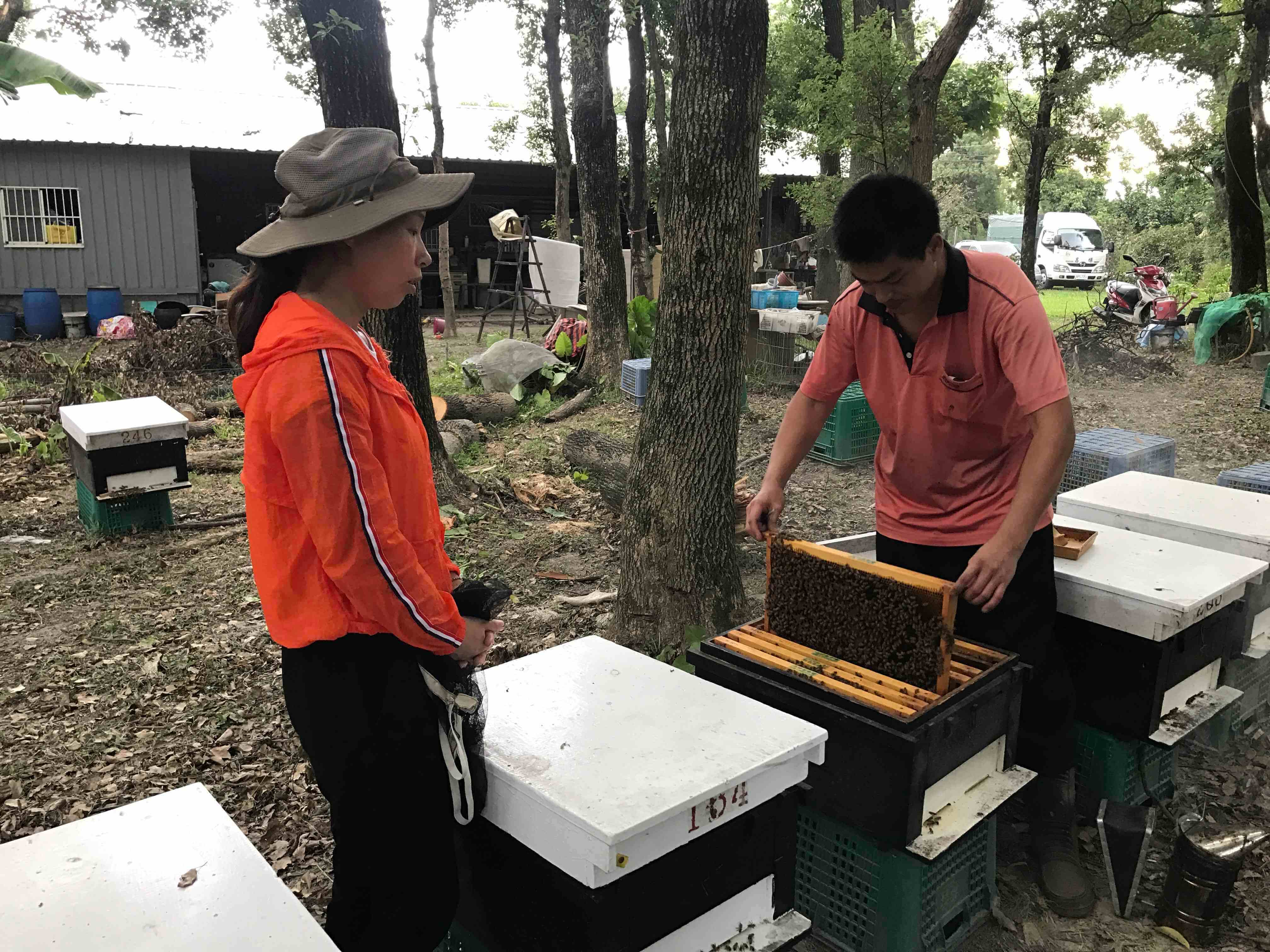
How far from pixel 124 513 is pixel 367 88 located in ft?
10.9

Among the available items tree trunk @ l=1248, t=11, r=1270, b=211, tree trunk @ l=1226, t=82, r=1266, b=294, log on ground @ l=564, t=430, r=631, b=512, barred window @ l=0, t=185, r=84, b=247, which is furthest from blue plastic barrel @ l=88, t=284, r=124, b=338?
tree trunk @ l=1226, t=82, r=1266, b=294

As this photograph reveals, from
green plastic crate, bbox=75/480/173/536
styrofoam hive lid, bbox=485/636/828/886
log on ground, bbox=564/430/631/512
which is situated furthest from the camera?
log on ground, bbox=564/430/631/512

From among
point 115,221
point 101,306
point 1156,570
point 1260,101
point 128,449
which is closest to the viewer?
point 1156,570

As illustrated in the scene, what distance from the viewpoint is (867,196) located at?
9.09ft

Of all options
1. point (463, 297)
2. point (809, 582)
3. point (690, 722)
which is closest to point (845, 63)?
point (809, 582)

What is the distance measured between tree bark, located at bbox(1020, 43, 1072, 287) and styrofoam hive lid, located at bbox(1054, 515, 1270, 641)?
11.6 meters

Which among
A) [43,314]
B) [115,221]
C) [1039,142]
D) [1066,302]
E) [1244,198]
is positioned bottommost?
[1066,302]

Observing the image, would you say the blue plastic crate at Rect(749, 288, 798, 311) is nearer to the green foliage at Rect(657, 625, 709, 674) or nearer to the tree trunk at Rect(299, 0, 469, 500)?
the tree trunk at Rect(299, 0, 469, 500)

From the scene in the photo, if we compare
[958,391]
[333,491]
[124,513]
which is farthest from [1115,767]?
[124,513]

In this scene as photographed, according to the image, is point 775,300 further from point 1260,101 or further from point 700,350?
point 700,350

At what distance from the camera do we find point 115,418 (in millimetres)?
6422

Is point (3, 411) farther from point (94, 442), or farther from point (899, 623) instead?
point (899, 623)

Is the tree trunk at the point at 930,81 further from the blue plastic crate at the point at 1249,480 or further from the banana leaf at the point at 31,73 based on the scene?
the banana leaf at the point at 31,73

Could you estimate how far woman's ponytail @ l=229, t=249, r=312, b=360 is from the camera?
2.03 m
